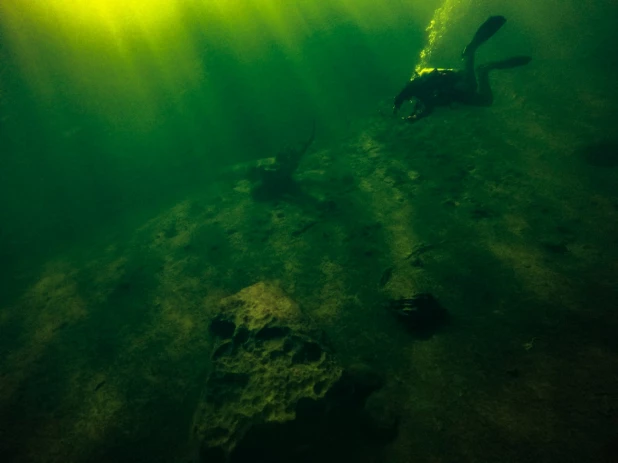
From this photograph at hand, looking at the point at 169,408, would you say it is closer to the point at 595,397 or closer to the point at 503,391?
the point at 503,391

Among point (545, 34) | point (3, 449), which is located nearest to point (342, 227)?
point (3, 449)

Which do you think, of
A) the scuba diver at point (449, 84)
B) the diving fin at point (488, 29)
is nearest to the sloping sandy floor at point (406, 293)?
the scuba diver at point (449, 84)

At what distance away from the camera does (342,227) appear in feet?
17.9

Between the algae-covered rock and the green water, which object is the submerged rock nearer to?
the green water

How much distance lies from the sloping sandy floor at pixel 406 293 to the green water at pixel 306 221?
0.09ft

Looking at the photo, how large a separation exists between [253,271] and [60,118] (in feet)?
25.7

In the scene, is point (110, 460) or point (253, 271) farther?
point (253, 271)

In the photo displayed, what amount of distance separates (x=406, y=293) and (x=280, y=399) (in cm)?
199

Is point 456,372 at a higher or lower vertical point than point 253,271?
lower

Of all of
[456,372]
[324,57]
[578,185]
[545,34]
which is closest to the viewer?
[456,372]

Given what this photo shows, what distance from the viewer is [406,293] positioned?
4.04 metres

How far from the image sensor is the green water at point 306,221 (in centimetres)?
315

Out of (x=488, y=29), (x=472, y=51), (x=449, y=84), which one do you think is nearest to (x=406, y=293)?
(x=449, y=84)

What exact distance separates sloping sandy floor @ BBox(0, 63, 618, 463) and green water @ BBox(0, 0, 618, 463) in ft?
0.09
